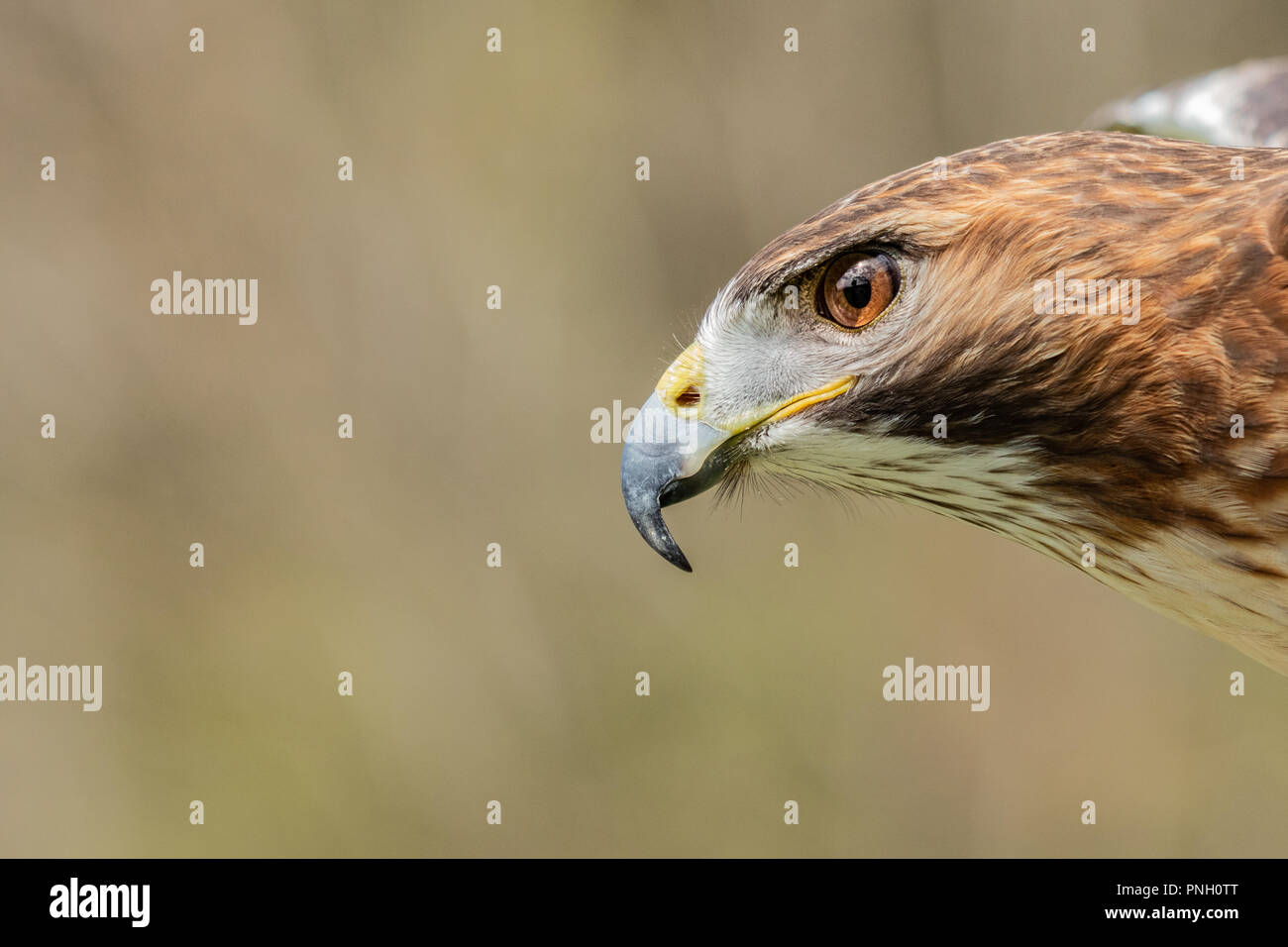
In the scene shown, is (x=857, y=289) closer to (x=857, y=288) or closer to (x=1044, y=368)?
(x=857, y=288)

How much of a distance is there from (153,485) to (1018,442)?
14.8 feet

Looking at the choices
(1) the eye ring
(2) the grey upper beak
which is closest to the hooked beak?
(2) the grey upper beak

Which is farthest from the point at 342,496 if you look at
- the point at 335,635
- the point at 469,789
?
the point at 469,789

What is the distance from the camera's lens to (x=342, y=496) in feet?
17.8

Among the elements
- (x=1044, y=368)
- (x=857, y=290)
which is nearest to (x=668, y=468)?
(x=857, y=290)

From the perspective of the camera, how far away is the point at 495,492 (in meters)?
5.59

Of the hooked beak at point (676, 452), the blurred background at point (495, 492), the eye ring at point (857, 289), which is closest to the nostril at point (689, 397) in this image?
the hooked beak at point (676, 452)

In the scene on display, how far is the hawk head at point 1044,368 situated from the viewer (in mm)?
1533

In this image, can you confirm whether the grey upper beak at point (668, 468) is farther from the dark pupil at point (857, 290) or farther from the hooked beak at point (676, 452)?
the dark pupil at point (857, 290)

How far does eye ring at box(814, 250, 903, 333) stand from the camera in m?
1.72

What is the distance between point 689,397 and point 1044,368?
536 mm

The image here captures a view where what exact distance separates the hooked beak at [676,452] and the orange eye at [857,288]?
18 centimetres

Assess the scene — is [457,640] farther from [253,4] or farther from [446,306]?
[253,4]

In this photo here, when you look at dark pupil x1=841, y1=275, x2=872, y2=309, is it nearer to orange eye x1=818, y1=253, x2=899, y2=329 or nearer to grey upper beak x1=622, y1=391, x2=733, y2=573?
orange eye x1=818, y1=253, x2=899, y2=329
